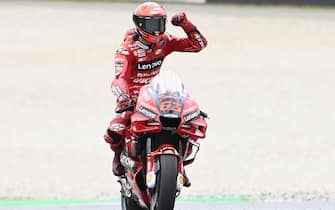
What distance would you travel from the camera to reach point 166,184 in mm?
5996

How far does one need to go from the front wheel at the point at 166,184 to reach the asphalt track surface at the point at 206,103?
7.61ft

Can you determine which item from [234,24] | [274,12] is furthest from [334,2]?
[234,24]

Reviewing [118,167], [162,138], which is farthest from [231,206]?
[162,138]

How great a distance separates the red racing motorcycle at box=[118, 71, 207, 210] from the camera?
6055 mm

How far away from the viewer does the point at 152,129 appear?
20.3 ft

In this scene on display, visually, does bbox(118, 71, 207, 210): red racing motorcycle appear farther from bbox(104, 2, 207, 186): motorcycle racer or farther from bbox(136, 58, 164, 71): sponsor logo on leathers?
bbox(136, 58, 164, 71): sponsor logo on leathers

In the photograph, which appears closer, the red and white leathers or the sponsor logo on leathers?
the red and white leathers

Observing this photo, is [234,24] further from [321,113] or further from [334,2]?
[321,113]

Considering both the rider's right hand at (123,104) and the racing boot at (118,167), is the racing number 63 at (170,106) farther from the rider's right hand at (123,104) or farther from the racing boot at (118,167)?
the racing boot at (118,167)

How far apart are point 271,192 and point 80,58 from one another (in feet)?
40.0

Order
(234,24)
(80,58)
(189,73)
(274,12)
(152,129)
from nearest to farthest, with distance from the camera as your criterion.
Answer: (152,129) → (189,73) → (80,58) → (234,24) → (274,12)

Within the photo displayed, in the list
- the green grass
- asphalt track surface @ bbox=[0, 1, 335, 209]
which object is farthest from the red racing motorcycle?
the green grass

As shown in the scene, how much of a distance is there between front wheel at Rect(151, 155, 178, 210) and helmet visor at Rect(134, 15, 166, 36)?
1.43 meters

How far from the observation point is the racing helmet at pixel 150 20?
7055 millimetres
